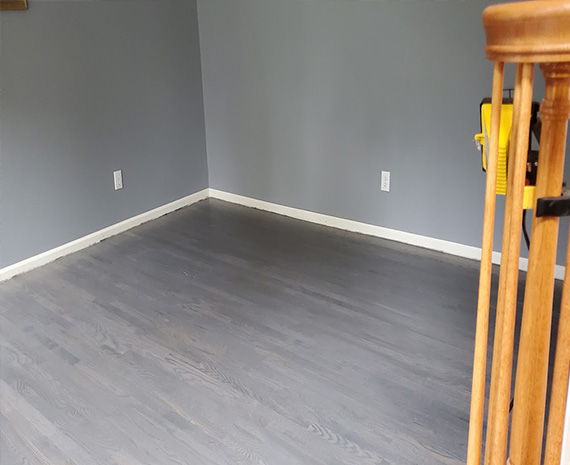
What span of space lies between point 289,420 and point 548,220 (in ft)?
3.80

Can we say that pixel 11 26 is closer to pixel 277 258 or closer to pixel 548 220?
pixel 277 258

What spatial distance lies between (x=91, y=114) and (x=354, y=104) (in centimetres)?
138

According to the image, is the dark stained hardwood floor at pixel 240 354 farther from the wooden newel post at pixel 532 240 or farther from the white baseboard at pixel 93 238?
the wooden newel post at pixel 532 240

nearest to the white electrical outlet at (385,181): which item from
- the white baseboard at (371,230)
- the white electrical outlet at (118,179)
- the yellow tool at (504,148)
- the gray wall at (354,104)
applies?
the gray wall at (354,104)

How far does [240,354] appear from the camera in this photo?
211cm

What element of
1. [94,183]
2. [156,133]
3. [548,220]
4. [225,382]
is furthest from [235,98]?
[548,220]

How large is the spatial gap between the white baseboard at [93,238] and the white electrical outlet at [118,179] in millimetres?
208

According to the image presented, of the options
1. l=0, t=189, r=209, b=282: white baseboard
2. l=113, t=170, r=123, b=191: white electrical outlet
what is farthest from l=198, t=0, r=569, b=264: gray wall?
l=113, t=170, r=123, b=191: white electrical outlet

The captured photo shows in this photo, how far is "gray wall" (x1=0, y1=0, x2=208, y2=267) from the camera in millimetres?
2672

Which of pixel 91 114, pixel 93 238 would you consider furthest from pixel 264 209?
pixel 91 114

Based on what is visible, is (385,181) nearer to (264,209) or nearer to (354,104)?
(354,104)

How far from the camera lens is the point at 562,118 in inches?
32.3

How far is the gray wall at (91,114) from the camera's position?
8.77 feet

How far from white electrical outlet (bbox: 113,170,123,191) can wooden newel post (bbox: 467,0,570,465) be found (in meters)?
2.60
